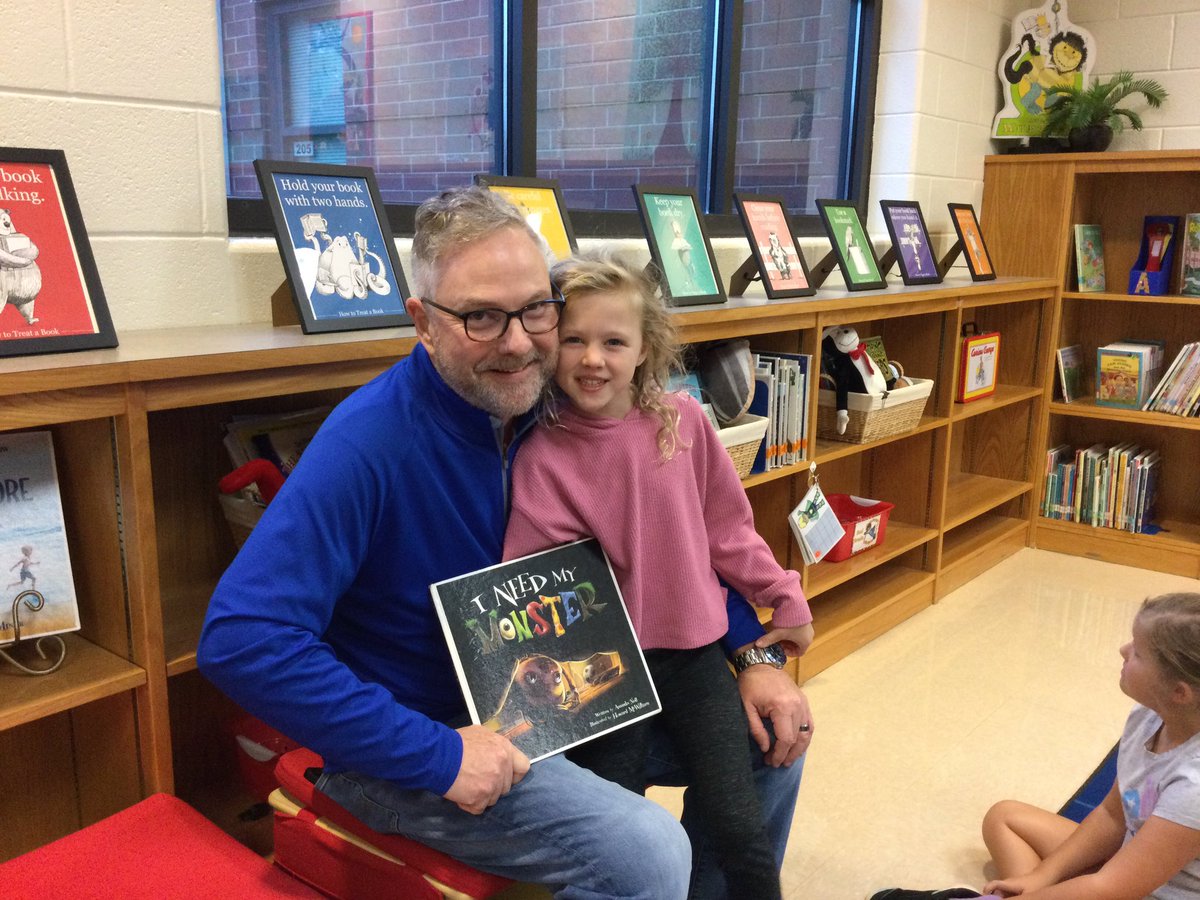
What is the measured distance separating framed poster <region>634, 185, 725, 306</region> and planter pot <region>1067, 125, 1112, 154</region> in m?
1.95

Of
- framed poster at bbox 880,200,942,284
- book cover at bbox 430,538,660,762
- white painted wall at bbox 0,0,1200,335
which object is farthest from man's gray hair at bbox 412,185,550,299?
framed poster at bbox 880,200,942,284

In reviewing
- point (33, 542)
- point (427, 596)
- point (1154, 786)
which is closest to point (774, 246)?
point (1154, 786)

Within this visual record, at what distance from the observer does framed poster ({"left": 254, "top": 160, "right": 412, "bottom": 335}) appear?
1.70 metres

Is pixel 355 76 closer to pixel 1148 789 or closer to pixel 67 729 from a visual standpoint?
pixel 67 729

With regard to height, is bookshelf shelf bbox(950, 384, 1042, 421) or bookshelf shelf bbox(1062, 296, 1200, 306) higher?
bookshelf shelf bbox(1062, 296, 1200, 306)

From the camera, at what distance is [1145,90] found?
373 cm

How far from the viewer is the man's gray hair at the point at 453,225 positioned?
128 centimetres

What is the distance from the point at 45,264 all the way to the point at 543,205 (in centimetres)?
100

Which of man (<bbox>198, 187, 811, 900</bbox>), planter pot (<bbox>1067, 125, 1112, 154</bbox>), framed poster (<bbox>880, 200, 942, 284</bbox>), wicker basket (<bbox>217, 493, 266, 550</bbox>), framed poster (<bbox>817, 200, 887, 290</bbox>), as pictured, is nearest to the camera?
man (<bbox>198, 187, 811, 900</bbox>)

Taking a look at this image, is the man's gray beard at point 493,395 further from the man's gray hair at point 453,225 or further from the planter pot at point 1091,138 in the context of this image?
the planter pot at point 1091,138

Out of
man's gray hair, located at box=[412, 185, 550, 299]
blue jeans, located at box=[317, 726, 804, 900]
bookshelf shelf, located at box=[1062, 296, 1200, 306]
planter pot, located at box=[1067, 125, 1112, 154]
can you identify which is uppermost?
planter pot, located at box=[1067, 125, 1112, 154]

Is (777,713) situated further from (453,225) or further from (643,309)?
(453,225)

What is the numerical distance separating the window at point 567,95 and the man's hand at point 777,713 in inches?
51.2

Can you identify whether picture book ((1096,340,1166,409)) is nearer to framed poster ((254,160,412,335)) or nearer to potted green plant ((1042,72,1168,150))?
potted green plant ((1042,72,1168,150))
